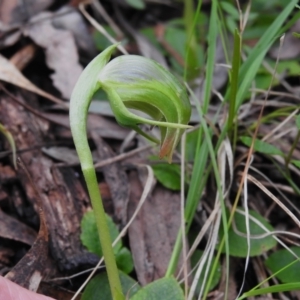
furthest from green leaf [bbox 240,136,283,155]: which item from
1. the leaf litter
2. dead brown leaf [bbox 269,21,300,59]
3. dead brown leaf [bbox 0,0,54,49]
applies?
dead brown leaf [bbox 0,0,54,49]

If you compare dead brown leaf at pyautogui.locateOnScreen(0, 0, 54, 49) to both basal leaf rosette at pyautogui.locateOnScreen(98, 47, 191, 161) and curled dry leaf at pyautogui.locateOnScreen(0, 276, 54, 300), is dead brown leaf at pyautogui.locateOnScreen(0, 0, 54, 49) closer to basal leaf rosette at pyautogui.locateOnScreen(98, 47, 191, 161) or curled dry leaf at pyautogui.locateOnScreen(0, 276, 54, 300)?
basal leaf rosette at pyautogui.locateOnScreen(98, 47, 191, 161)

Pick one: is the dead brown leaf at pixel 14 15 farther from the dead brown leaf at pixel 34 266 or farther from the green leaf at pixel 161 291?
the green leaf at pixel 161 291

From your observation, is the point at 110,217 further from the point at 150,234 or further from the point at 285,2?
the point at 285,2

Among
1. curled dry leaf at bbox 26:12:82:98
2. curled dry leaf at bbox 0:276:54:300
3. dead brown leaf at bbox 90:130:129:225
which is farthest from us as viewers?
curled dry leaf at bbox 26:12:82:98

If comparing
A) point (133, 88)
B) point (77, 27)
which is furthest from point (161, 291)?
point (77, 27)

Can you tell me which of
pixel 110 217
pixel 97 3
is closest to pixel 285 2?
pixel 97 3
